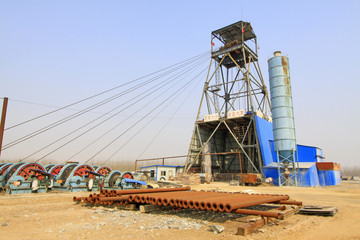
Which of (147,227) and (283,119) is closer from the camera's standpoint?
(147,227)

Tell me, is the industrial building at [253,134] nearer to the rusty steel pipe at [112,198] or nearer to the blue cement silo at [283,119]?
the blue cement silo at [283,119]

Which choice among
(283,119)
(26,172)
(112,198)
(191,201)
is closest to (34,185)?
(26,172)

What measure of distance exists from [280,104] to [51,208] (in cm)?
2474

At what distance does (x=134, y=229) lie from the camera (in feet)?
21.4

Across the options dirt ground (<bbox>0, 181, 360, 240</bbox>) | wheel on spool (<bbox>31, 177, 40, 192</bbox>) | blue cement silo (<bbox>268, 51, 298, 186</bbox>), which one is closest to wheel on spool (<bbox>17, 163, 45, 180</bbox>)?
wheel on spool (<bbox>31, 177, 40, 192</bbox>)

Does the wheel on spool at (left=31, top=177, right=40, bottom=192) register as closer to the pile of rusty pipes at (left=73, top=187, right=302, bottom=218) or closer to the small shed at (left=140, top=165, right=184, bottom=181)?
the pile of rusty pipes at (left=73, top=187, right=302, bottom=218)

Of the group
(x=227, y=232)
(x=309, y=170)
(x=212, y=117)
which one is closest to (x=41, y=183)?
(x=227, y=232)

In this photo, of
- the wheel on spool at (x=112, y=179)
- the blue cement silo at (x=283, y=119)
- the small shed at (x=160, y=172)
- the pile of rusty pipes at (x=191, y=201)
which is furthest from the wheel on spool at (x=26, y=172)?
the blue cement silo at (x=283, y=119)

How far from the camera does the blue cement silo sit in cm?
2609

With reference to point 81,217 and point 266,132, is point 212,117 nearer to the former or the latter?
point 266,132

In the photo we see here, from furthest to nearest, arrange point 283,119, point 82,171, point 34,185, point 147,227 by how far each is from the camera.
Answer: point 283,119 → point 82,171 → point 34,185 → point 147,227

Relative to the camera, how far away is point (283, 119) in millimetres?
26844

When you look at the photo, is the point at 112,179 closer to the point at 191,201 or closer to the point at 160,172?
the point at 191,201

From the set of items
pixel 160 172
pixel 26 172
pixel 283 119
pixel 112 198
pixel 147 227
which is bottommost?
pixel 147 227
